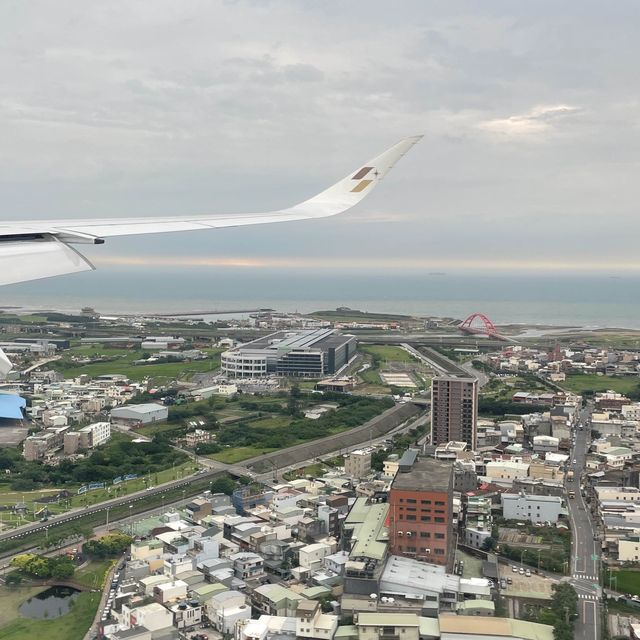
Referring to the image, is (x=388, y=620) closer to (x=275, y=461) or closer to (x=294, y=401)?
(x=275, y=461)

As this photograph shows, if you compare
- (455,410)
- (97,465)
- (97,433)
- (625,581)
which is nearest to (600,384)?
(455,410)

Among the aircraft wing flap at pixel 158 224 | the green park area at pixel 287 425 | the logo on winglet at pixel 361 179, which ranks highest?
the logo on winglet at pixel 361 179

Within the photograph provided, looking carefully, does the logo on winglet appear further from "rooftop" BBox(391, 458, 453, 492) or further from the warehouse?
the warehouse

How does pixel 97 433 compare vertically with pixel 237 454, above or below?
above

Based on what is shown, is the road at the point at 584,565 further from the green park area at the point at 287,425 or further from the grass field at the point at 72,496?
the grass field at the point at 72,496

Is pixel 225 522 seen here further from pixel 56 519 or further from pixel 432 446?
pixel 432 446

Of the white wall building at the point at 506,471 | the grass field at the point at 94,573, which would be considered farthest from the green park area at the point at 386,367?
the grass field at the point at 94,573

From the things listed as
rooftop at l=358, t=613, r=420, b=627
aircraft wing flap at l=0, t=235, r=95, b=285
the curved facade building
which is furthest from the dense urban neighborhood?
the curved facade building
